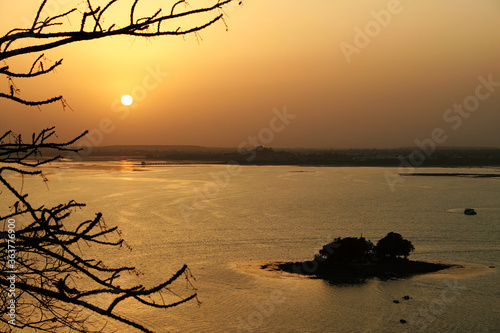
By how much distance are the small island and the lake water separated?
1046mm

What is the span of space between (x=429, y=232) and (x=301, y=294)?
15.6 metres

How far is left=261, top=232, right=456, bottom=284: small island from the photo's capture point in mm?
23672

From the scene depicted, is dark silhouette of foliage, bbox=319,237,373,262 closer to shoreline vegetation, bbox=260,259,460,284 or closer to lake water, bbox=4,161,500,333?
shoreline vegetation, bbox=260,259,460,284

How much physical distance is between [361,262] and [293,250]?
3.95 metres

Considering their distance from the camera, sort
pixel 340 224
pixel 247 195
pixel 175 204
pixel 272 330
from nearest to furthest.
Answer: pixel 272 330 → pixel 340 224 → pixel 175 204 → pixel 247 195

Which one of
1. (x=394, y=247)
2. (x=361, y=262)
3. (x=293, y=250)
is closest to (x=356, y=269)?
(x=361, y=262)

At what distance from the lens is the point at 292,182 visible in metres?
70.1

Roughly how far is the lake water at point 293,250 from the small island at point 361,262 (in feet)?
3.43

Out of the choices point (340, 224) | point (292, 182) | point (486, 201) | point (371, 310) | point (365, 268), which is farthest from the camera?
point (292, 182)

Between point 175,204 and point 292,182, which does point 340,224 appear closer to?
point 175,204

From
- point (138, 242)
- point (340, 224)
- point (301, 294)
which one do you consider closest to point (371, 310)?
point (301, 294)

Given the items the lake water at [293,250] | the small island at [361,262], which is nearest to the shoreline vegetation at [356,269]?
the small island at [361,262]

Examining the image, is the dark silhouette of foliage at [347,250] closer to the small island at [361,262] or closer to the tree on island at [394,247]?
the small island at [361,262]

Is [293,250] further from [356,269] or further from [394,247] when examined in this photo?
[394,247]
